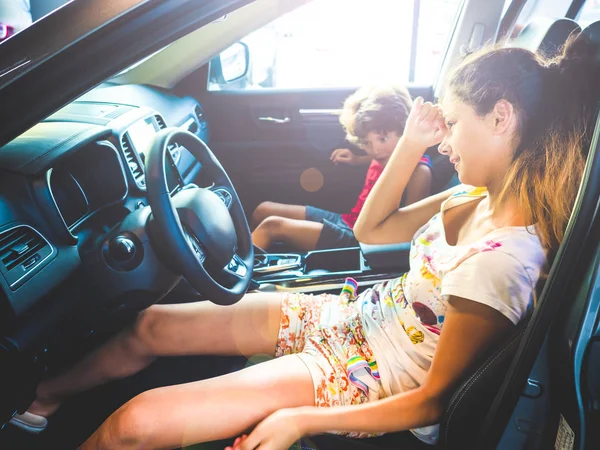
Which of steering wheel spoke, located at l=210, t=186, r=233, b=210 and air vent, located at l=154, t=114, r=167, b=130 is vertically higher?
air vent, located at l=154, t=114, r=167, b=130

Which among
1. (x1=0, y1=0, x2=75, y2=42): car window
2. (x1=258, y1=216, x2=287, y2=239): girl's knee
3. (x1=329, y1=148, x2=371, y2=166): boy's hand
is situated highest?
(x1=0, y1=0, x2=75, y2=42): car window

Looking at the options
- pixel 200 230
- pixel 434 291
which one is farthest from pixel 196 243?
pixel 434 291

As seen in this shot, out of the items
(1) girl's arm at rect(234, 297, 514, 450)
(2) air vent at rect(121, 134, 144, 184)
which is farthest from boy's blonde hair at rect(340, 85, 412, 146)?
(1) girl's arm at rect(234, 297, 514, 450)

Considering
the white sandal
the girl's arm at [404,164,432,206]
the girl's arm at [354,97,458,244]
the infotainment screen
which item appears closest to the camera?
the white sandal

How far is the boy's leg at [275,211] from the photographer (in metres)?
2.65

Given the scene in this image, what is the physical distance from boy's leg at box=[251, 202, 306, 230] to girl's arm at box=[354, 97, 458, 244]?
96cm

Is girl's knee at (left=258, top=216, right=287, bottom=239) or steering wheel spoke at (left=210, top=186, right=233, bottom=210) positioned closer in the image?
steering wheel spoke at (left=210, top=186, right=233, bottom=210)

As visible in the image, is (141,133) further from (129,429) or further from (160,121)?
(129,429)

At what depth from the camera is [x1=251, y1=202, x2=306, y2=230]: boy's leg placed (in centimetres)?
265

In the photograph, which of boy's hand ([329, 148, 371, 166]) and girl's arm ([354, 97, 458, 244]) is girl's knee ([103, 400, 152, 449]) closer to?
girl's arm ([354, 97, 458, 244])

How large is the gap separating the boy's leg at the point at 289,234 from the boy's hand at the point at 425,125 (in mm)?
962

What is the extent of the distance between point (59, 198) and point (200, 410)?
677 mm

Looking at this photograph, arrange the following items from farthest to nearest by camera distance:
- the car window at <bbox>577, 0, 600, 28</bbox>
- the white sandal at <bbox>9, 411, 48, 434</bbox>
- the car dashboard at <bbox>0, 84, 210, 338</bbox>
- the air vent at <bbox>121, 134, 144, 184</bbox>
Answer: the car window at <bbox>577, 0, 600, 28</bbox> < the air vent at <bbox>121, 134, 144, 184</bbox> < the white sandal at <bbox>9, 411, 48, 434</bbox> < the car dashboard at <bbox>0, 84, 210, 338</bbox>

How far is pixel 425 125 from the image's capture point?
58.9 inches
